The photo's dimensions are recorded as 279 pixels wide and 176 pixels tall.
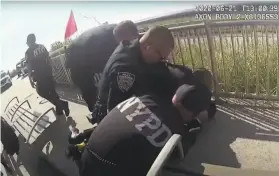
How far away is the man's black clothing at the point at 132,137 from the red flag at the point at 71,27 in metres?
1.14

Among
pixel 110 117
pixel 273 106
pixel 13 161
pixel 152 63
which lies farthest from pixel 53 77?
pixel 273 106

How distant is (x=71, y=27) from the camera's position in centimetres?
324

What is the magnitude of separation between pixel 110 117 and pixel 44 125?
1662 millimetres

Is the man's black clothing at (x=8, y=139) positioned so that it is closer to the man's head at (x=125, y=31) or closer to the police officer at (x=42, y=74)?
the police officer at (x=42, y=74)

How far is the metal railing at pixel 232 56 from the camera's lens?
3.55m

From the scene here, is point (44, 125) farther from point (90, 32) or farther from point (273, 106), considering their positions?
point (273, 106)

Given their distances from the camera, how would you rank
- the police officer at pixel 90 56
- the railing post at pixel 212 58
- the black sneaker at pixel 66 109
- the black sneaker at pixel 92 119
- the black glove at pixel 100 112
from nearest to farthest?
the black glove at pixel 100 112 → the black sneaker at pixel 92 119 → the police officer at pixel 90 56 → the railing post at pixel 212 58 → the black sneaker at pixel 66 109

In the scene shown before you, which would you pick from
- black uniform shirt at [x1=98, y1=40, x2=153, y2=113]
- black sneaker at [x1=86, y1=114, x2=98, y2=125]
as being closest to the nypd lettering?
black uniform shirt at [x1=98, y1=40, x2=153, y2=113]

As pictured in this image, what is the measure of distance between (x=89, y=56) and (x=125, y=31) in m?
0.58

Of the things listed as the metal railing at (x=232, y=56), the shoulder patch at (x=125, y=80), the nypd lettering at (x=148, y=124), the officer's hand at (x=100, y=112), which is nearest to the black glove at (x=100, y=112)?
the officer's hand at (x=100, y=112)

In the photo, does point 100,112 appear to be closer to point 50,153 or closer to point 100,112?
point 100,112

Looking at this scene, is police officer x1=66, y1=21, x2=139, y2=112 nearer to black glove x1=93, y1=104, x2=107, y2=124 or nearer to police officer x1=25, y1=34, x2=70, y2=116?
police officer x1=25, y1=34, x2=70, y2=116

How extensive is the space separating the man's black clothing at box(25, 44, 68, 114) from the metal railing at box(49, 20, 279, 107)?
10.8 inches

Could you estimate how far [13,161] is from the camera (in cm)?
323
